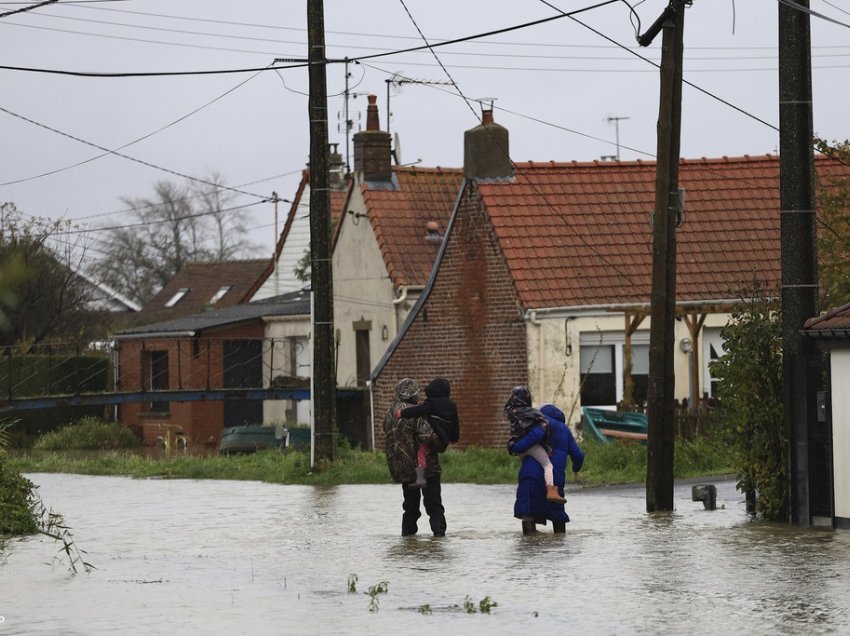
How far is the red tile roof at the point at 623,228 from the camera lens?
3444cm

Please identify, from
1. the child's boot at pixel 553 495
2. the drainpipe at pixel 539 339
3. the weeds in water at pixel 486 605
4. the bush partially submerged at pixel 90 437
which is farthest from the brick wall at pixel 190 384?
the weeds in water at pixel 486 605

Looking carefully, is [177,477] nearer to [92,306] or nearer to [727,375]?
[727,375]

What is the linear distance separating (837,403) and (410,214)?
25216mm

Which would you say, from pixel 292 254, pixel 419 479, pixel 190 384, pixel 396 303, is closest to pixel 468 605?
pixel 419 479

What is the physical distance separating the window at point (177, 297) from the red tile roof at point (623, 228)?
36.5 m

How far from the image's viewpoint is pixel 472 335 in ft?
114

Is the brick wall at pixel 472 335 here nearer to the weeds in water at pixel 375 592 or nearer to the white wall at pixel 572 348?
the white wall at pixel 572 348

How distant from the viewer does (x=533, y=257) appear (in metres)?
34.5

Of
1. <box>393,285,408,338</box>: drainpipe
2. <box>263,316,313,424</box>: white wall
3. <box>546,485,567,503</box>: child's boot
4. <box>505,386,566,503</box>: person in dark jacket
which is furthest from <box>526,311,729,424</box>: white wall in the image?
<box>546,485,567,503</box>: child's boot

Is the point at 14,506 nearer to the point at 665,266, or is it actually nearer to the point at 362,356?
the point at 665,266

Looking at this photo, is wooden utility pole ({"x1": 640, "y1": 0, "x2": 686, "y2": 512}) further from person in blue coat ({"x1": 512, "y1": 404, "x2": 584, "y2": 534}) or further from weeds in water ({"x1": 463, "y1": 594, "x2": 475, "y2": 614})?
weeds in water ({"x1": 463, "y1": 594, "x2": 475, "y2": 614})

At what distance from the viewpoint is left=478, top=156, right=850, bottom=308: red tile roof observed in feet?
113

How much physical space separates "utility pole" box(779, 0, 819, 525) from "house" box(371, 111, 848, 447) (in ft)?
48.0

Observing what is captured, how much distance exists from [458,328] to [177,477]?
7.71 meters
